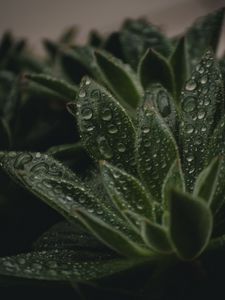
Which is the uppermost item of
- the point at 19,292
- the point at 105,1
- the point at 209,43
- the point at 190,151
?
the point at 105,1

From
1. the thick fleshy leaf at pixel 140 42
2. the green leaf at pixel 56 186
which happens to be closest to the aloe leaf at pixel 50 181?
the green leaf at pixel 56 186

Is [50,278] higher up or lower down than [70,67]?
lower down

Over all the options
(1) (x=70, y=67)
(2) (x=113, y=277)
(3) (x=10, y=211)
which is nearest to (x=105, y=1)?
(1) (x=70, y=67)

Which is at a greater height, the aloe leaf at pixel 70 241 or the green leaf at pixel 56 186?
the green leaf at pixel 56 186

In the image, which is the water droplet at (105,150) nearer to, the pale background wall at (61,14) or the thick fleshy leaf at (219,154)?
the thick fleshy leaf at (219,154)

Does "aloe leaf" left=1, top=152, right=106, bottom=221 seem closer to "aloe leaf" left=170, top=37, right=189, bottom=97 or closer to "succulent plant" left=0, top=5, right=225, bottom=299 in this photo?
"succulent plant" left=0, top=5, right=225, bottom=299

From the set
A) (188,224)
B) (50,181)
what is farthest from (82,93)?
(188,224)

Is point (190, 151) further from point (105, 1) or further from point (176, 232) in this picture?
point (105, 1)

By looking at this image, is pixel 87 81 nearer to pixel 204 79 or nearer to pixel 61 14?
pixel 204 79
